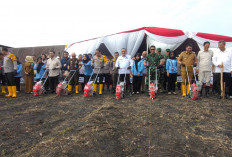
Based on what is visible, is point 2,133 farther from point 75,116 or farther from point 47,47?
point 47,47

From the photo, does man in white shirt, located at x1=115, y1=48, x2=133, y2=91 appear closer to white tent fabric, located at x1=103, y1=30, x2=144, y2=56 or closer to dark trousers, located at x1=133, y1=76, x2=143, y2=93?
dark trousers, located at x1=133, y1=76, x2=143, y2=93

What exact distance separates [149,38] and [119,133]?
6.14 m

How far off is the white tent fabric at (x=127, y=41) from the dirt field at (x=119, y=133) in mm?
4576

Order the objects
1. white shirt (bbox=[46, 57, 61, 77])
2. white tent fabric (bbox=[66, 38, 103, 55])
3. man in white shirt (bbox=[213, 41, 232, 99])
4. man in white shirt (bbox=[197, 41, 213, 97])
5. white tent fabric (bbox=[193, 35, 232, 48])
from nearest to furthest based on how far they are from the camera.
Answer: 1. man in white shirt (bbox=[213, 41, 232, 99])
2. man in white shirt (bbox=[197, 41, 213, 97])
3. white shirt (bbox=[46, 57, 61, 77])
4. white tent fabric (bbox=[193, 35, 232, 48])
5. white tent fabric (bbox=[66, 38, 103, 55])

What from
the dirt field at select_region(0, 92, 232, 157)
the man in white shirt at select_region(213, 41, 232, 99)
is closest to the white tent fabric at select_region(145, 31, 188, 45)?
the man in white shirt at select_region(213, 41, 232, 99)

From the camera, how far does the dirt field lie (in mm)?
1689

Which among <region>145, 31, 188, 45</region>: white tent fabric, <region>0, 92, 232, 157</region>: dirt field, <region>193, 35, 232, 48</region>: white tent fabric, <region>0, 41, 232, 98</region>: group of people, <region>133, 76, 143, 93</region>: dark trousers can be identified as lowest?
<region>0, 92, 232, 157</region>: dirt field

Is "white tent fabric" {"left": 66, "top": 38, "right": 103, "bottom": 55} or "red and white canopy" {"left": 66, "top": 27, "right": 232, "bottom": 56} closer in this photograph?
"red and white canopy" {"left": 66, "top": 27, "right": 232, "bottom": 56}

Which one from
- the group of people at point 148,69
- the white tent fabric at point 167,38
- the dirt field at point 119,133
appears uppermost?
the white tent fabric at point 167,38

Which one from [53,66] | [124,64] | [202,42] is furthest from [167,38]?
[53,66]

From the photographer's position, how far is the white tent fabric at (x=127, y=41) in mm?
7176

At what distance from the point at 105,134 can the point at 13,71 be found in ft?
15.2

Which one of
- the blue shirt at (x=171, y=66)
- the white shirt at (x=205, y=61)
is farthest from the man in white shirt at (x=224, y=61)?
the blue shirt at (x=171, y=66)

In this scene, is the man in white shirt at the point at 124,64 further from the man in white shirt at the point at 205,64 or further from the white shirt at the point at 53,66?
the white shirt at the point at 53,66
